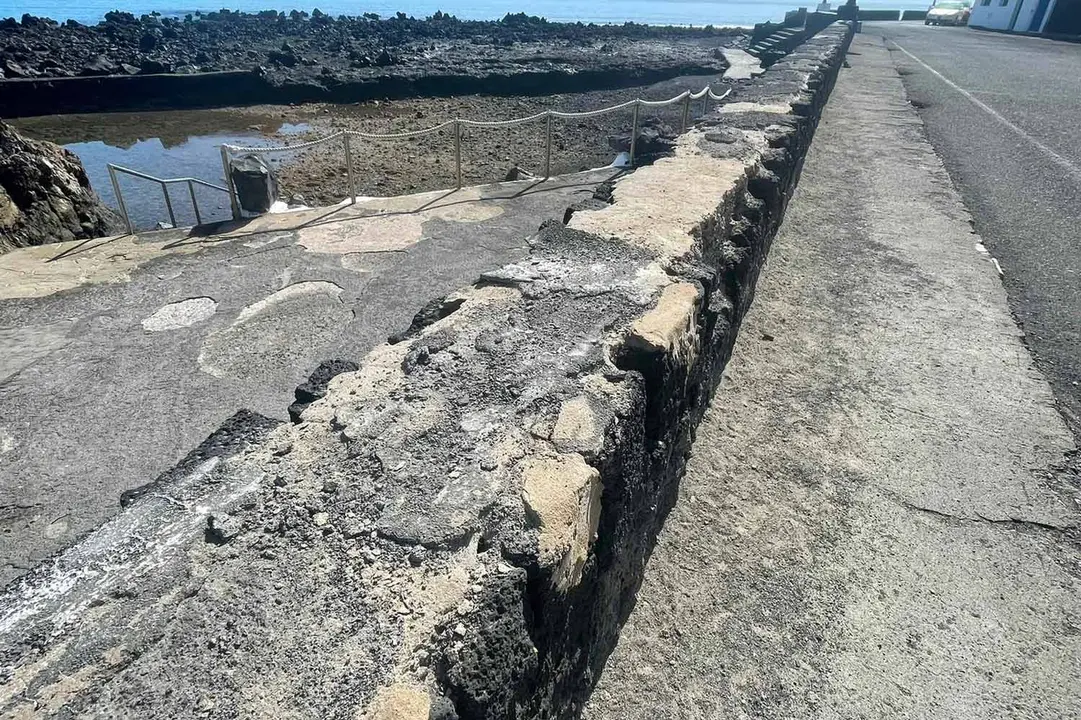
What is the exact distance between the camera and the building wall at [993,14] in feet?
130

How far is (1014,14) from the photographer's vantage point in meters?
39.2

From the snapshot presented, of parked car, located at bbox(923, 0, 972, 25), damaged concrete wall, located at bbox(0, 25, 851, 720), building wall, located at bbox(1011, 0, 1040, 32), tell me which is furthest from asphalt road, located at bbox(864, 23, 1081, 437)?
parked car, located at bbox(923, 0, 972, 25)

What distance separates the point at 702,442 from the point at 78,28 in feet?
155

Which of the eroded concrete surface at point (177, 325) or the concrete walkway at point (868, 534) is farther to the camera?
the eroded concrete surface at point (177, 325)

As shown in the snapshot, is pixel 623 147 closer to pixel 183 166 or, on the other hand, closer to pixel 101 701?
pixel 183 166

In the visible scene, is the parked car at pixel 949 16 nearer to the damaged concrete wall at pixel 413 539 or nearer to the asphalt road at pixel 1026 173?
the asphalt road at pixel 1026 173

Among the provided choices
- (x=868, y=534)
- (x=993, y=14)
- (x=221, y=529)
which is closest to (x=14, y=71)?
(x=221, y=529)

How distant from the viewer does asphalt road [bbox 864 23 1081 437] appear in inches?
188

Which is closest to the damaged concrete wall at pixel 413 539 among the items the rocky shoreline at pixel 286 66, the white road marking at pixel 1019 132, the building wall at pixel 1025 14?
the white road marking at pixel 1019 132

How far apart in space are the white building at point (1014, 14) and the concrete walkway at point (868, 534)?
4417 cm

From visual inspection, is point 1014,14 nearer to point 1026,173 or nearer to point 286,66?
point 1026,173

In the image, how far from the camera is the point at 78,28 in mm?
36969

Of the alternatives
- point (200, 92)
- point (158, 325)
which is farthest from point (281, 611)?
point (200, 92)

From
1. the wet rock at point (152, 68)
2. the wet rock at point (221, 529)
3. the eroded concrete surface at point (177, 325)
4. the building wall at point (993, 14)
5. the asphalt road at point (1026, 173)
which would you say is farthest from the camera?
the building wall at point (993, 14)
